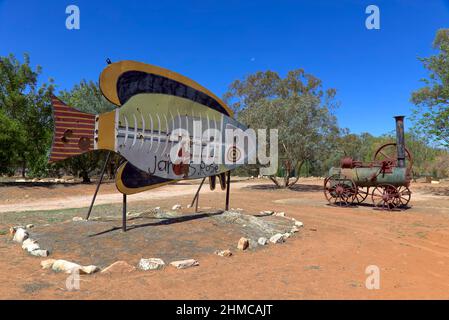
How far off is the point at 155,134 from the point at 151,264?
12.0ft

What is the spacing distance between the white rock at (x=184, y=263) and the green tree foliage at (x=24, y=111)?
19.5 meters

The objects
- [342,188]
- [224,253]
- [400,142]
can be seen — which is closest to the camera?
[224,253]

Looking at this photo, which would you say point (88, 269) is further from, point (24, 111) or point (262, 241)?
point (24, 111)

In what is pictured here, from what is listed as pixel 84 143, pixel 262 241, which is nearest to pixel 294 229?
pixel 262 241

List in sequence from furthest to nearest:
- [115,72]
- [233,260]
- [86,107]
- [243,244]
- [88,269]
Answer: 1. [86,107]
2. [115,72]
3. [243,244]
4. [233,260]
5. [88,269]

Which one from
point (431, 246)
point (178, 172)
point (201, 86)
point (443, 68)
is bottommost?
point (431, 246)

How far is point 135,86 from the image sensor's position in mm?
8000

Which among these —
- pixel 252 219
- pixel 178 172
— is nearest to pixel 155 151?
pixel 178 172

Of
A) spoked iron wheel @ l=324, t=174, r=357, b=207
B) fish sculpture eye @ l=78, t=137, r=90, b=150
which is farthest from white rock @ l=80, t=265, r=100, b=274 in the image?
spoked iron wheel @ l=324, t=174, r=357, b=207

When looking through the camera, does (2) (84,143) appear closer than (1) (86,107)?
Yes
